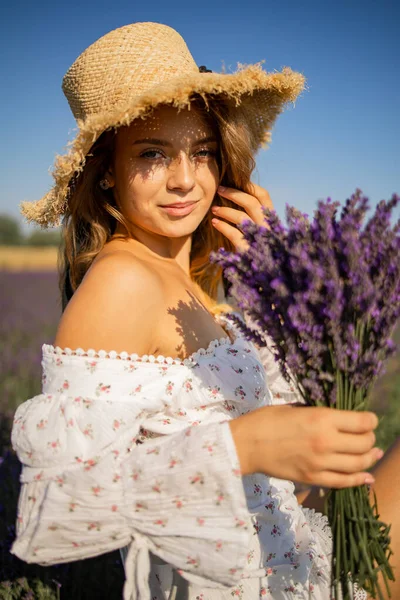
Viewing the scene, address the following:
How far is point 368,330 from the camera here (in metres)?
1.37

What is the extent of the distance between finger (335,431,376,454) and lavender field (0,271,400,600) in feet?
5.18

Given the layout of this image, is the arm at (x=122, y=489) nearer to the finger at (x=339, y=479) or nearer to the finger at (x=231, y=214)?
the finger at (x=339, y=479)

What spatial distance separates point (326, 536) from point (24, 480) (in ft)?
4.05

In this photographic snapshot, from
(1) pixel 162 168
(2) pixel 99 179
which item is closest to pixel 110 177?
(2) pixel 99 179

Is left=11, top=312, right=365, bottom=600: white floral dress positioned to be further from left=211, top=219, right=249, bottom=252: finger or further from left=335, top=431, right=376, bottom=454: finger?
left=211, top=219, right=249, bottom=252: finger

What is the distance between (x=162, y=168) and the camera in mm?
2012

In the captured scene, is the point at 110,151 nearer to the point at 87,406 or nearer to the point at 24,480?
the point at 87,406

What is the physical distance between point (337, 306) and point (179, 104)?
3.24 ft

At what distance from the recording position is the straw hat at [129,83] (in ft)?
5.97

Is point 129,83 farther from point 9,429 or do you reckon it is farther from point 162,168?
point 9,429

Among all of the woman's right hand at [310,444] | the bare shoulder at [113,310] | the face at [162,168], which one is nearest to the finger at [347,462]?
the woman's right hand at [310,444]

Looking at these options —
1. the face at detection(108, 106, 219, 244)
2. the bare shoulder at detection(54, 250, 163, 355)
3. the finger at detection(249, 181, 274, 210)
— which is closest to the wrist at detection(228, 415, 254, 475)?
the bare shoulder at detection(54, 250, 163, 355)

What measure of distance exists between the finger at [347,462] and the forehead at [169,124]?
125cm

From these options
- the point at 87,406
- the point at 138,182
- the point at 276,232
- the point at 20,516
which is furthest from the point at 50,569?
the point at 276,232
